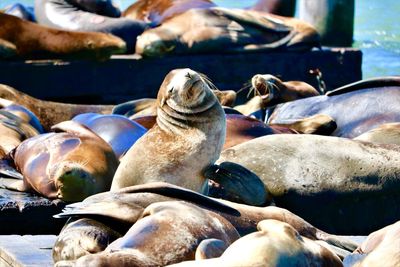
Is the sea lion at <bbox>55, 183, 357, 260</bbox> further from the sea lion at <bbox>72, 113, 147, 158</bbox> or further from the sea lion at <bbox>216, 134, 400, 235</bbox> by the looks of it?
the sea lion at <bbox>72, 113, 147, 158</bbox>

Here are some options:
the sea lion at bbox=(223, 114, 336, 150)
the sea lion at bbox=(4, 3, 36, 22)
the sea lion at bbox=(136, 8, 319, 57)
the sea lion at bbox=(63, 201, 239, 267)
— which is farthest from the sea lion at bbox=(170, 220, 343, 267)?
the sea lion at bbox=(4, 3, 36, 22)

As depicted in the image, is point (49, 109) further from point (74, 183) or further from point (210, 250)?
point (210, 250)

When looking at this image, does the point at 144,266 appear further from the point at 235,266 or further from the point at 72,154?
the point at 72,154

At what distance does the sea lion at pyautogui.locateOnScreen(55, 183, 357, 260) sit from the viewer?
464 cm

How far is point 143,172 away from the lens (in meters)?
5.79

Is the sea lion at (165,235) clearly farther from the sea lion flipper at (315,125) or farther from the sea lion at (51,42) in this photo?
the sea lion at (51,42)

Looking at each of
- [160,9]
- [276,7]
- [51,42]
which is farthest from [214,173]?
[276,7]

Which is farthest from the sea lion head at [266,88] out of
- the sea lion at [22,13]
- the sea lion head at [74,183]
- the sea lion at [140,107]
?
the sea lion at [22,13]

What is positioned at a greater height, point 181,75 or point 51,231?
point 181,75

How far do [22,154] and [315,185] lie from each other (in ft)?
5.88

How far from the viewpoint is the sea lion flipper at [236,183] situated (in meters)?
5.74

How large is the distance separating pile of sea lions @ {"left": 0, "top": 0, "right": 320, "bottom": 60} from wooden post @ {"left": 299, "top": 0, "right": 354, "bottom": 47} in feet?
6.21

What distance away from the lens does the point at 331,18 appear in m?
15.3

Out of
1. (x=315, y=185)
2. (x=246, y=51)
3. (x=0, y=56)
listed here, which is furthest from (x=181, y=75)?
(x=246, y=51)
